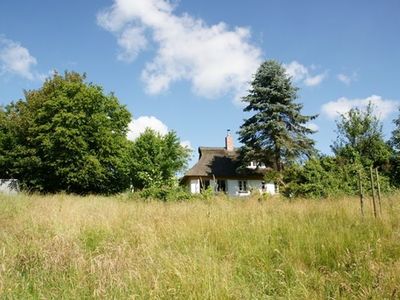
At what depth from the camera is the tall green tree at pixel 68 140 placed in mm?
32750

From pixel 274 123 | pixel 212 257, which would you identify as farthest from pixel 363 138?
pixel 212 257

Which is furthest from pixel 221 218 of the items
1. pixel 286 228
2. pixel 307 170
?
pixel 307 170

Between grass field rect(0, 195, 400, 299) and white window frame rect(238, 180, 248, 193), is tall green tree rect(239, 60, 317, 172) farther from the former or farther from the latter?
grass field rect(0, 195, 400, 299)

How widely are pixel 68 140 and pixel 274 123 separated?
18.1 m

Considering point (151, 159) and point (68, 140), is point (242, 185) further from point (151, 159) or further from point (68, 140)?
point (68, 140)

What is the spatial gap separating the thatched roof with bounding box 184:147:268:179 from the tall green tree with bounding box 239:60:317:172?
544 cm

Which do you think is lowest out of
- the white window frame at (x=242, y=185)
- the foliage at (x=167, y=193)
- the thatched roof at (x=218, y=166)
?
the foliage at (x=167, y=193)

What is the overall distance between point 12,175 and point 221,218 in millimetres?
35823

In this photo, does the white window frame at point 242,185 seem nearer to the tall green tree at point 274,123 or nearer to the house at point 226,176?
the house at point 226,176

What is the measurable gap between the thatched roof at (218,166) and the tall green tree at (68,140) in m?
9.78

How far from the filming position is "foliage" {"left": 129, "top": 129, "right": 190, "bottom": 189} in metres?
36.8

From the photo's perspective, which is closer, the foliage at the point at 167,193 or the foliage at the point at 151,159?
the foliage at the point at 167,193

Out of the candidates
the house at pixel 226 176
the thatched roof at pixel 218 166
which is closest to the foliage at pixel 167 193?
the thatched roof at pixel 218 166

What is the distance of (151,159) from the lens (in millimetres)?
37969
